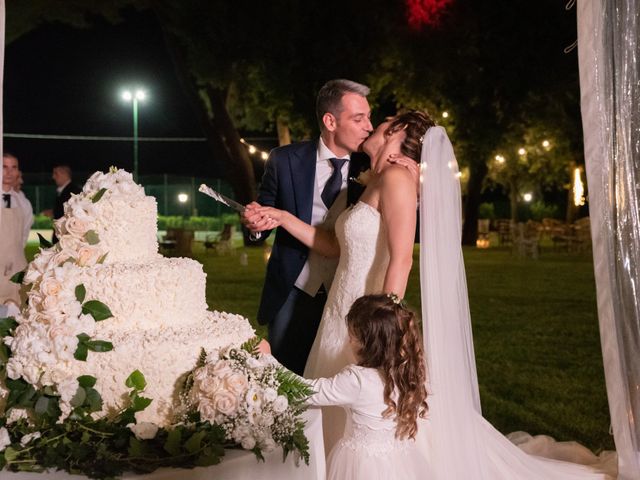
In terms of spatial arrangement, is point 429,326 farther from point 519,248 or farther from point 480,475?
point 519,248

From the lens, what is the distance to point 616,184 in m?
4.23

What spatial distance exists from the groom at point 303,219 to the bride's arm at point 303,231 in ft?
0.39

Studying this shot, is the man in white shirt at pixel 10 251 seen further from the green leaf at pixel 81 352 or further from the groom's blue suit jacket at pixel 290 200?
the green leaf at pixel 81 352

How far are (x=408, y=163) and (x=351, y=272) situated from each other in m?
0.67

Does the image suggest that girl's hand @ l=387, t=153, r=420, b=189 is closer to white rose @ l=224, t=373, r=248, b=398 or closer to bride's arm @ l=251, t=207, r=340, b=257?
Result: bride's arm @ l=251, t=207, r=340, b=257

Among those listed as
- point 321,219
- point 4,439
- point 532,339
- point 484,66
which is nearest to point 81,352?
point 4,439

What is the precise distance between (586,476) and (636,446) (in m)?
0.61

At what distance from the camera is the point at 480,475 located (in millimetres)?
4453

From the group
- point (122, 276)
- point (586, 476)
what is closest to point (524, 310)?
point (586, 476)

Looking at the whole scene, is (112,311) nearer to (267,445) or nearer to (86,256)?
(86,256)

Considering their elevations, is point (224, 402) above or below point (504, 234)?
below

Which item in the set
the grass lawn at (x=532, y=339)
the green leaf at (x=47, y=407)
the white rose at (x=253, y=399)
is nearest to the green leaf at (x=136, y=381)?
the green leaf at (x=47, y=407)

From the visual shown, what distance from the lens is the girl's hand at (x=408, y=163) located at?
449 cm

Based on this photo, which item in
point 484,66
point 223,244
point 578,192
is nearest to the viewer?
point 578,192
